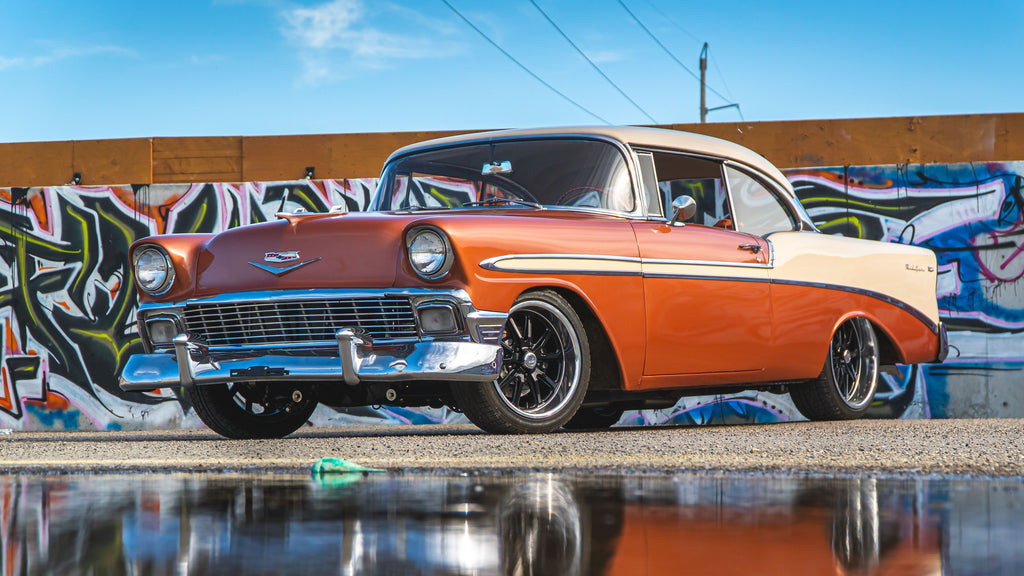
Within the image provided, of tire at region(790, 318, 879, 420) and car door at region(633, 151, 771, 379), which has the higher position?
car door at region(633, 151, 771, 379)

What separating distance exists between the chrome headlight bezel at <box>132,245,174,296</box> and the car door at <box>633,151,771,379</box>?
228 cm

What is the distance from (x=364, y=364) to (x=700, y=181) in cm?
288

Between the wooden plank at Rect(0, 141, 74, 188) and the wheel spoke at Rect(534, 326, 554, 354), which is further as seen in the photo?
the wooden plank at Rect(0, 141, 74, 188)

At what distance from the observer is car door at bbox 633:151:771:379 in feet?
19.2

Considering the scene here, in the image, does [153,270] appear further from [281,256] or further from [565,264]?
[565,264]

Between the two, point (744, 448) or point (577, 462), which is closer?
point (577, 462)

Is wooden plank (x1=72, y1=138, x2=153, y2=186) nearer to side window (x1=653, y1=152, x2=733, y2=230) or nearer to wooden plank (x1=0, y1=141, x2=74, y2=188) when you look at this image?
wooden plank (x1=0, y1=141, x2=74, y2=188)

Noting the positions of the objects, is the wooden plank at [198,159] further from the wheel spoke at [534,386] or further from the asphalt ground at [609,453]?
the wheel spoke at [534,386]

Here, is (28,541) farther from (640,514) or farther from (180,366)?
(180,366)

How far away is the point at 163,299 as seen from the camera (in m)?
5.75

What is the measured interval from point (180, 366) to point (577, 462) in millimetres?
2376

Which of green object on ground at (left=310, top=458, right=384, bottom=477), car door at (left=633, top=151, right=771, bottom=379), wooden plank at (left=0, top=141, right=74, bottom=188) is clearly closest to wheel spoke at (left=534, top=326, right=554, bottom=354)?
car door at (left=633, top=151, right=771, bottom=379)

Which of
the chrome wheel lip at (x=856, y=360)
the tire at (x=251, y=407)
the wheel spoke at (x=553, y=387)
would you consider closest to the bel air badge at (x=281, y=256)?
the tire at (x=251, y=407)

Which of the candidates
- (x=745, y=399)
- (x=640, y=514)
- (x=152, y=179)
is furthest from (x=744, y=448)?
(x=152, y=179)
